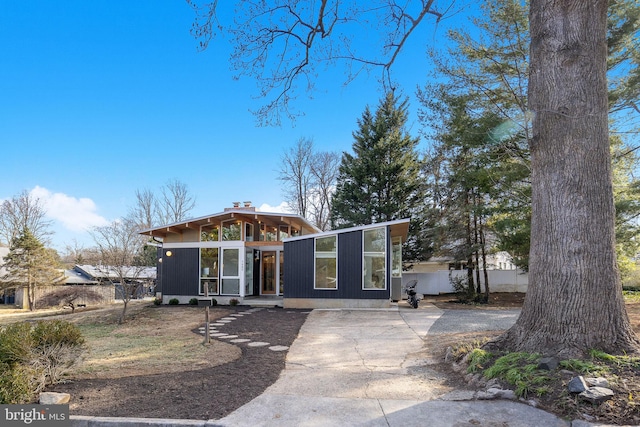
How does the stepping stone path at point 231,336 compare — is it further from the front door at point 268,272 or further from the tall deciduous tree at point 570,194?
the front door at point 268,272

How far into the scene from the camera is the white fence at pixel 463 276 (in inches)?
783

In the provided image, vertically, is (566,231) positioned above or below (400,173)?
below

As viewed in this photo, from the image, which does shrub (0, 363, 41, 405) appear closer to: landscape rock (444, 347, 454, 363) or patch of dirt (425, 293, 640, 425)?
patch of dirt (425, 293, 640, 425)

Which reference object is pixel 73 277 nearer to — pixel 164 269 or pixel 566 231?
pixel 164 269

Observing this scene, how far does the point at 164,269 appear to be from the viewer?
15.6 metres

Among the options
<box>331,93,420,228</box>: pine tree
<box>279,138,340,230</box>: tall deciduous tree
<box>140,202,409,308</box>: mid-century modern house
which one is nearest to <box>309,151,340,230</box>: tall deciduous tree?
<box>279,138,340,230</box>: tall deciduous tree

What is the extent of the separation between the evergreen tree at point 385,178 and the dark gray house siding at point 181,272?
31.0 ft

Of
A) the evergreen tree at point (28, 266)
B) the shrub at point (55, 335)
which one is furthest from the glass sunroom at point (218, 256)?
the evergreen tree at point (28, 266)

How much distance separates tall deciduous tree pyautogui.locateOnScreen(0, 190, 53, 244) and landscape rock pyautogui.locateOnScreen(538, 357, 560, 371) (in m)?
31.6

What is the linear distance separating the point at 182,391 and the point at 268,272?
42.7 ft

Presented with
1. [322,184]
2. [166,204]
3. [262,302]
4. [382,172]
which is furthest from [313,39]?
[166,204]

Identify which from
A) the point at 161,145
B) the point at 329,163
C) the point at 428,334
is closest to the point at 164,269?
the point at 161,145

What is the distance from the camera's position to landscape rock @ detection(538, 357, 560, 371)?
13.1ft

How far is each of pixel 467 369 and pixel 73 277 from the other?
104 ft
